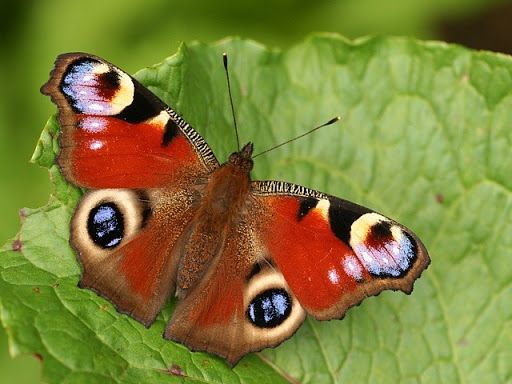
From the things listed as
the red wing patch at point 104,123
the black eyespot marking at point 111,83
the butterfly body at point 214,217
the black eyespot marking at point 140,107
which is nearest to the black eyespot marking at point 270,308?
the butterfly body at point 214,217

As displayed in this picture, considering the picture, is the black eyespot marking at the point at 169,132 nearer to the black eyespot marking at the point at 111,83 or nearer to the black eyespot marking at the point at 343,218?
the black eyespot marking at the point at 111,83

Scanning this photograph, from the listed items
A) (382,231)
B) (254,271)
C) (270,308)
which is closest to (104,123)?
(254,271)

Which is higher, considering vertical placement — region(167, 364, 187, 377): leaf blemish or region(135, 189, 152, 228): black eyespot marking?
region(135, 189, 152, 228): black eyespot marking

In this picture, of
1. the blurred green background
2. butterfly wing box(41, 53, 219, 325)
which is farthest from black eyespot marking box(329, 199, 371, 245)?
the blurred green background

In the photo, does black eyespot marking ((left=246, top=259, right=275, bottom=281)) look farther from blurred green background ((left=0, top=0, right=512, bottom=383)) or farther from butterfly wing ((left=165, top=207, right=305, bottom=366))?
blurred green background ((left=0, top=0, right=512, bottom=383))

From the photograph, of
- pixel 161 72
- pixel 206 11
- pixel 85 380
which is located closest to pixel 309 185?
pixel 161 72

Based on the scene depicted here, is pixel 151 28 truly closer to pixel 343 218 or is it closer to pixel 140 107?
pixel 140 107
